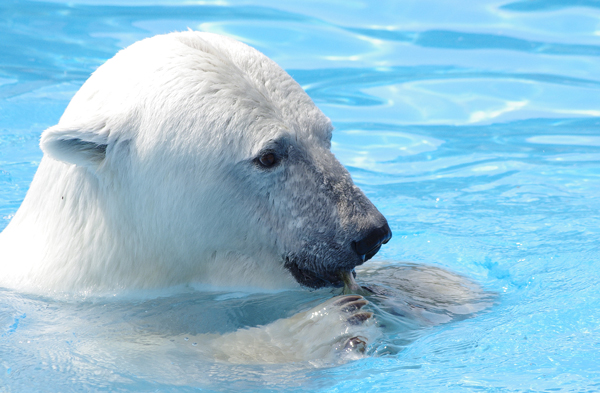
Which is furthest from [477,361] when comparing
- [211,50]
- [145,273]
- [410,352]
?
[211,50]

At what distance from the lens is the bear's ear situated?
274 cm

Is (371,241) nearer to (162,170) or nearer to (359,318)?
(359,318)

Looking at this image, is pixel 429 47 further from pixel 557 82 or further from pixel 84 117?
pixel 84 117

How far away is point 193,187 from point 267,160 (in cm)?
31

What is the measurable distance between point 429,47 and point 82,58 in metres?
3.87

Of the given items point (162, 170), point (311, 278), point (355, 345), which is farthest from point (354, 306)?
point (162, 170)

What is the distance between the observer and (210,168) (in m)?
2.88

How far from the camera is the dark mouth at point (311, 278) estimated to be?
3.01 m

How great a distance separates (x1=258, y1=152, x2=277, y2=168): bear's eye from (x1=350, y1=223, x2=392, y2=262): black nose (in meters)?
0.45

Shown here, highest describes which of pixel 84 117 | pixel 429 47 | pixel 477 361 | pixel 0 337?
pixel 429 47

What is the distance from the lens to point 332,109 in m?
7.17

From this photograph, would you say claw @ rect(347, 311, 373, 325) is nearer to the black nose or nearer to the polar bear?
the polar bear

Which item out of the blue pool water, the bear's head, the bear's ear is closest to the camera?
the blue pool water

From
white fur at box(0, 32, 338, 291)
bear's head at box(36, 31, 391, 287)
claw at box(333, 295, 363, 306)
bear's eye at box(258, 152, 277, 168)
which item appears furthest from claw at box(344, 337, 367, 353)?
bear's eye at box(258, 152, 277, 168)
